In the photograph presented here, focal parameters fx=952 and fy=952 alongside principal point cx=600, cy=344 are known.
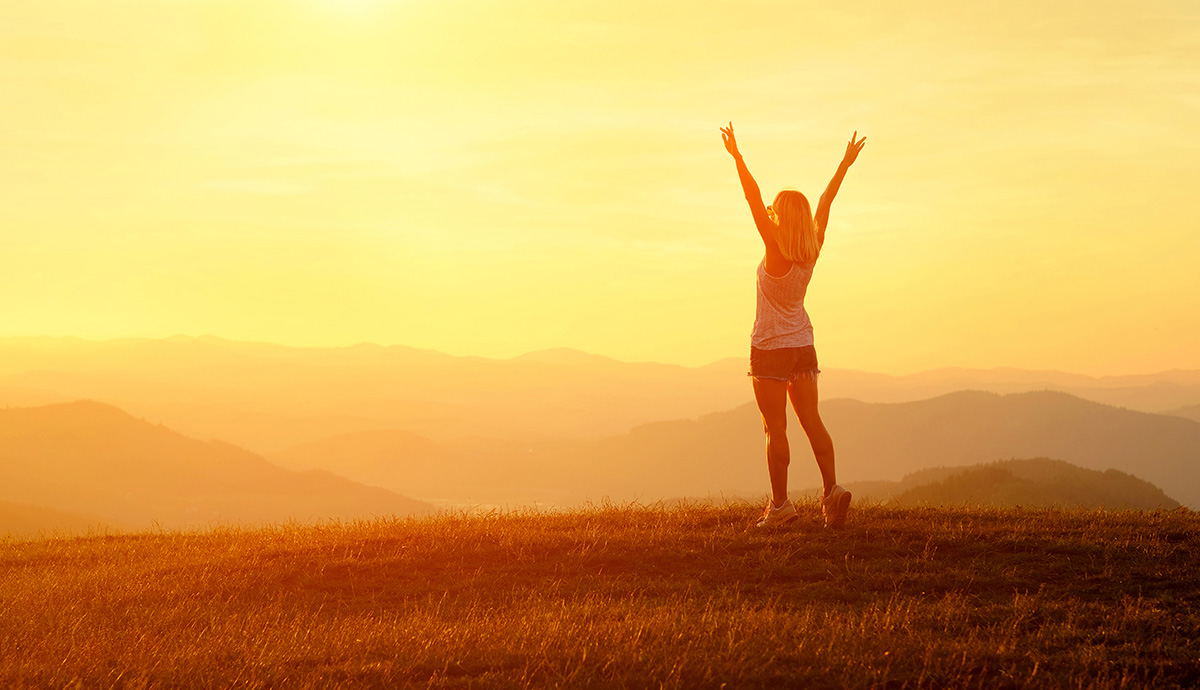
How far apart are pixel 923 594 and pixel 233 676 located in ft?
17.4

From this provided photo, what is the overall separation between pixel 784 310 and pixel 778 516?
7.34 feet

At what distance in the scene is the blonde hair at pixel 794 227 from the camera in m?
9.69

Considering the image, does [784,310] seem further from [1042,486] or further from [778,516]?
[1042,486]

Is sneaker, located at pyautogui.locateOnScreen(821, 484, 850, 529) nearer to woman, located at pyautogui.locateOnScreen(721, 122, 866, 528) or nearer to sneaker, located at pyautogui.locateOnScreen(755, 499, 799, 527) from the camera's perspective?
woman, located at pyautogui.locateOnScreen(721, 122, 866, 528)

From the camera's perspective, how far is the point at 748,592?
323 inches

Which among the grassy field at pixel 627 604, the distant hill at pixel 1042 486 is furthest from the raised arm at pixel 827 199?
the distant hill at pixel 1042 486

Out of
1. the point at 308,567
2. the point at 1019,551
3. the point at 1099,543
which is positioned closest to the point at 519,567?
the point at 308,567

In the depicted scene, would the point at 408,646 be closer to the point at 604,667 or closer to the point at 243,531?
the point at 604,667

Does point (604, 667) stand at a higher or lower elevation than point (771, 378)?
lower

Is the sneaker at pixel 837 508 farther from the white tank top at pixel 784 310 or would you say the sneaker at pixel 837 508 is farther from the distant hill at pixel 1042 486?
the distant hill at pixel 1042 486

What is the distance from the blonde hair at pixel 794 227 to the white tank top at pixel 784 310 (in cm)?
17

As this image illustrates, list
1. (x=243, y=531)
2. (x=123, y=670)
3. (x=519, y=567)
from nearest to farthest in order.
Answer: (x=123, y=670)
(x=519, y=567)
(x=243, y=531)

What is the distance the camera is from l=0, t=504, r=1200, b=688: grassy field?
18.7 feet

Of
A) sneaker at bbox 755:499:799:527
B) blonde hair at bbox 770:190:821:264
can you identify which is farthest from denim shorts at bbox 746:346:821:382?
sneaker at bbox 755:499:799:527
